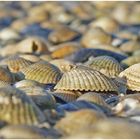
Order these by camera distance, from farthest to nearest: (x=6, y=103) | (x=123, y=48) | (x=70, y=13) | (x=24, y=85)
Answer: (x=70, y=13)
(x=123, y=48)
(x=24, y=85)
(x=6, y=103)

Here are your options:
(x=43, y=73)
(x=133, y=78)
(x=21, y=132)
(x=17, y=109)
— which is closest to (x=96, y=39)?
(x=43, y=73)

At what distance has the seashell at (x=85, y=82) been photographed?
4.32 metres

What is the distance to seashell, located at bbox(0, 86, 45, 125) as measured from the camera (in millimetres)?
3080

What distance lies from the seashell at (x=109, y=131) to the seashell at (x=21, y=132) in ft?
0.47

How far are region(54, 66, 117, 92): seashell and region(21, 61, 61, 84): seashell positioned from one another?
0.36 meters

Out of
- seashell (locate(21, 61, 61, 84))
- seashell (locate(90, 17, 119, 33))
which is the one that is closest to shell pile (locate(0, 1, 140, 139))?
seashell (locate(21, 61, 61, 84))

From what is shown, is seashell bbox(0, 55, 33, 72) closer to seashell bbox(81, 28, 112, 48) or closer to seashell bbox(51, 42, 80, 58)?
seashell bbox(51, 42, 80, 58)

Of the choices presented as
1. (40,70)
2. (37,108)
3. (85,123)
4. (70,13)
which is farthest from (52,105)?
(70,13)

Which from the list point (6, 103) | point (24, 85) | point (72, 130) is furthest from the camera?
point (24, 85)

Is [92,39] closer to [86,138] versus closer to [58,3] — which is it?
[86,138]

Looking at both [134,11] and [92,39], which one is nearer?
[92,39]

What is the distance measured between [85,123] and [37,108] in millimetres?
380

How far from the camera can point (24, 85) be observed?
4.21 m

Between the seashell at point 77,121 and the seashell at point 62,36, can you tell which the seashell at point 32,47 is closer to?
the seashell at point 62,36
